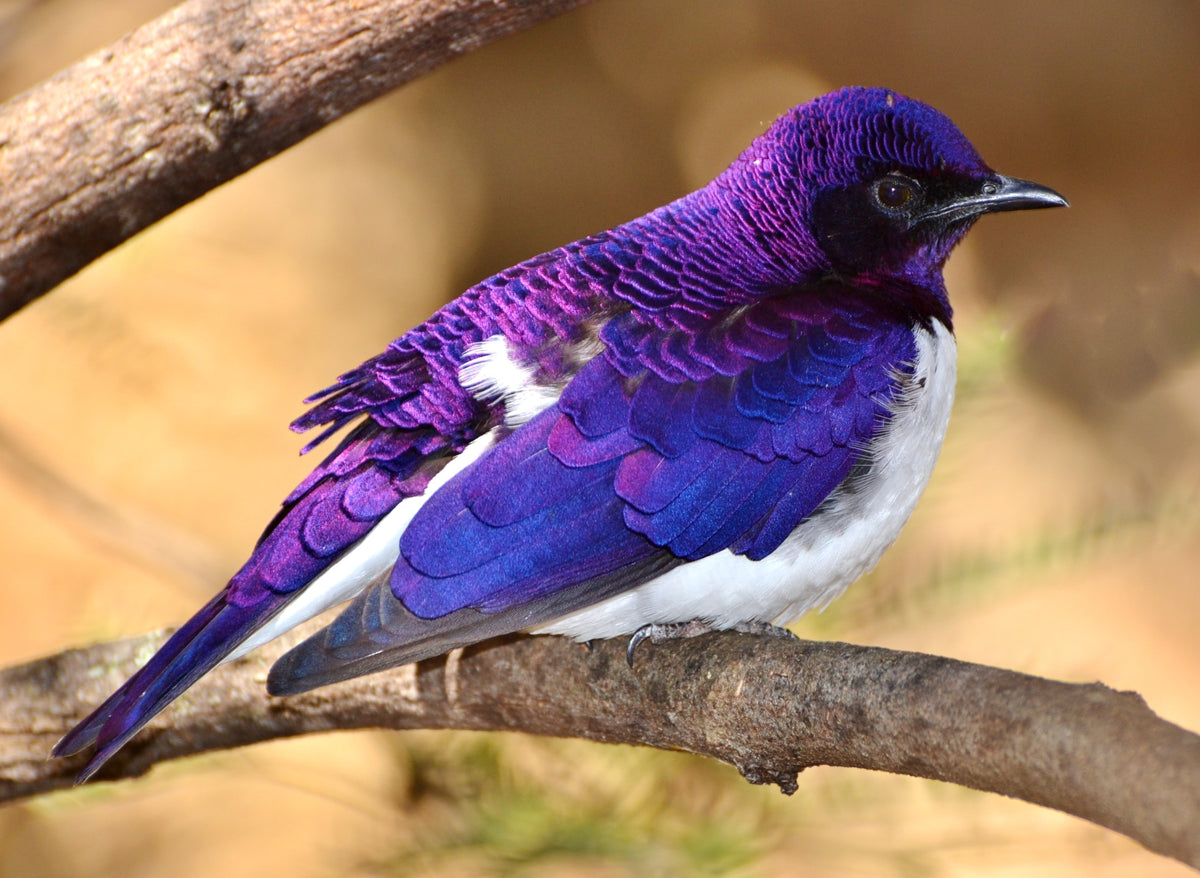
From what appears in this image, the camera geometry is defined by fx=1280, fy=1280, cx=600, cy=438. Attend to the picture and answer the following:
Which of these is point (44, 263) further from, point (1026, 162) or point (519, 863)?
point (1026, 162)

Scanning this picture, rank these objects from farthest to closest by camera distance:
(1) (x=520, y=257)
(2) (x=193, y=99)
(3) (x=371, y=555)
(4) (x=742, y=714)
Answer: (1) (x=520, y=257)
(2) (x=193, y=99)
(3) (x=371, y=555)
(4) (x=742, y=714)

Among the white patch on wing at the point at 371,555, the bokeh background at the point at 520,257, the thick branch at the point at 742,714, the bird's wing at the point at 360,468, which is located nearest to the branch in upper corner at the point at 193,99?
the bird's wing at the point at 360,468

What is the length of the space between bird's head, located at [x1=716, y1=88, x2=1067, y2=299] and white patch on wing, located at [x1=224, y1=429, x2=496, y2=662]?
64cm

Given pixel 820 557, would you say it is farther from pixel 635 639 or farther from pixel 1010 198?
pixel 1010 198

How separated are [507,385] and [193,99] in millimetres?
Result: 737

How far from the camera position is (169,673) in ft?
6.09

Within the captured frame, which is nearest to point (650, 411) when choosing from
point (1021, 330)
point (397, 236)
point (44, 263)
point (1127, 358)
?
point (44, 263)

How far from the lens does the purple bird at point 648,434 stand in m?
1.86

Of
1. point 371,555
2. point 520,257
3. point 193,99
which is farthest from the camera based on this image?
point 520,257

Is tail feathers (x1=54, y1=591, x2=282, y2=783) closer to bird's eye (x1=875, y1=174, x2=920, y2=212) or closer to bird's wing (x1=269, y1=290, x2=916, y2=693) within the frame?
bird's wing (x1=269, y1=290, x2=916, y2=693)

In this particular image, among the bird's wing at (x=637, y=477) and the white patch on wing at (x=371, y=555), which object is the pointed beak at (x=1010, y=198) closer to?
the bird's wing at (x=637, y=477)

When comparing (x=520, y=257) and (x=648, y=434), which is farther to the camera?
(x=520, y=257)

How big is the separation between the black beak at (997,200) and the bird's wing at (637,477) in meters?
0.25

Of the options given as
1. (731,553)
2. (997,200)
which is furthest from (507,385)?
(997,200)
